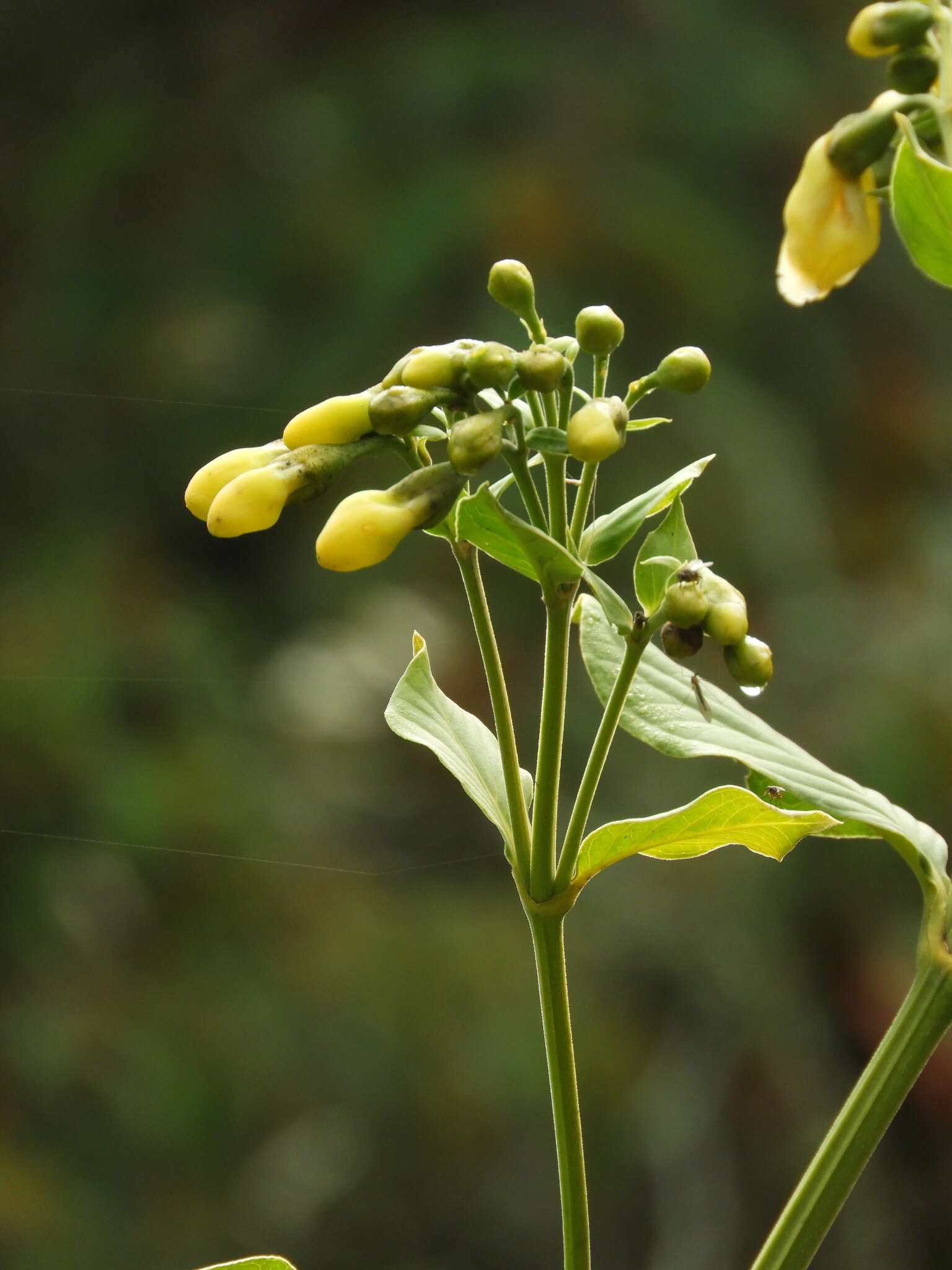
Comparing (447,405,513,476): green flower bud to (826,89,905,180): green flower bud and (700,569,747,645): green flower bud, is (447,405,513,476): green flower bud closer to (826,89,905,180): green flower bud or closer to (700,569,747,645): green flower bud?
(700,569,747,645): green flower bud

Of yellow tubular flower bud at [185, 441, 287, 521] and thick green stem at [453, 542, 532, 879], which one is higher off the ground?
yellow tubular flower bud at [185, 441, 287, 521]

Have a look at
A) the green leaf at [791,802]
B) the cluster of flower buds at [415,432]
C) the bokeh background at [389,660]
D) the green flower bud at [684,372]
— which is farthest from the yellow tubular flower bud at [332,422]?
the bokeh background at [389,660]

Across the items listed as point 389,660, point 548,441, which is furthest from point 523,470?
point 389,660

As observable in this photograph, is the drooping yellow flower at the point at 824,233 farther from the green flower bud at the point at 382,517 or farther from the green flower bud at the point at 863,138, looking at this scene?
the green flower bud at the point at 382,517

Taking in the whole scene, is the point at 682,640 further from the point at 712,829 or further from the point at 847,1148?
the point at 847,1148

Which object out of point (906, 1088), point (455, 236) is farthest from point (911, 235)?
point (455, 236)

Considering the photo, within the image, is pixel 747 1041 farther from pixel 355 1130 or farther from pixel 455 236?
pixel 455 236

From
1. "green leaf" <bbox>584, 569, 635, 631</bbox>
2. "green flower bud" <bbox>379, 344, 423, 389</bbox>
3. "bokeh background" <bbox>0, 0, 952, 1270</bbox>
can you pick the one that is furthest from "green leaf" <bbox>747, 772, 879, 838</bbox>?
"bokeh background" <bbox>0, 0, 952, 1270</bbox>
